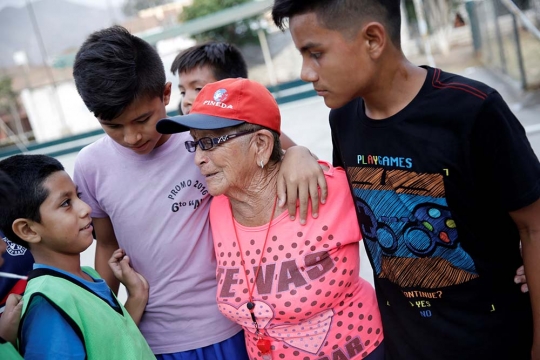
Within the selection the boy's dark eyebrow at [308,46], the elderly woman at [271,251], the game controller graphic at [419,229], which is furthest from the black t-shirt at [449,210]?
the boy's dark eyebrow at [308,46]

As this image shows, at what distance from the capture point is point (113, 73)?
1799 millimetres

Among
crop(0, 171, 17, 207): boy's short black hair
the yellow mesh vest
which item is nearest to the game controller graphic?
the yellow mesh vest

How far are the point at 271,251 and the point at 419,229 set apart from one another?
1.59 ft

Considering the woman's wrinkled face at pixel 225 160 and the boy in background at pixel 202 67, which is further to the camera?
the boy in background at pixel 202 67

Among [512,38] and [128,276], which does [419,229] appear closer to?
[128,276]

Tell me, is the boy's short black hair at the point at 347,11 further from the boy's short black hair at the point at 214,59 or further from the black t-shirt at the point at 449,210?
the boy's short black hair at the point at 214,59

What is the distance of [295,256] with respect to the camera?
171 centimetres

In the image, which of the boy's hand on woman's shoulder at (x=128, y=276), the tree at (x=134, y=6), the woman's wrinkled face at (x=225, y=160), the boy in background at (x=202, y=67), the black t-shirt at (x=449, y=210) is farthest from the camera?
the tree at (x=134, y=6)

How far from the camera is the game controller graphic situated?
1.46 meters

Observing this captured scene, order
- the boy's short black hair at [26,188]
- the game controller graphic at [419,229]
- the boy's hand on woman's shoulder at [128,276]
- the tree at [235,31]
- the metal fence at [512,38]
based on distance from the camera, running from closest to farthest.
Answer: the game controller graphic at [419,229] → the boy's short black hair at [26,188] → the boy's hand on woman's shoulder at [128,276] → the metal fence at [512,38] → the tree at [235,31]

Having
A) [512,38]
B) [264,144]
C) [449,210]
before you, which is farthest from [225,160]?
[512,38]

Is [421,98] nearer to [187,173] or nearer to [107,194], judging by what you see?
[187,173]

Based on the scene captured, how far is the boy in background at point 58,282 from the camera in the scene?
4.84 feet

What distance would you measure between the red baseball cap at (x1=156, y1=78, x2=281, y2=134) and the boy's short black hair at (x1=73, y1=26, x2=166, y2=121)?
157 millimetres
